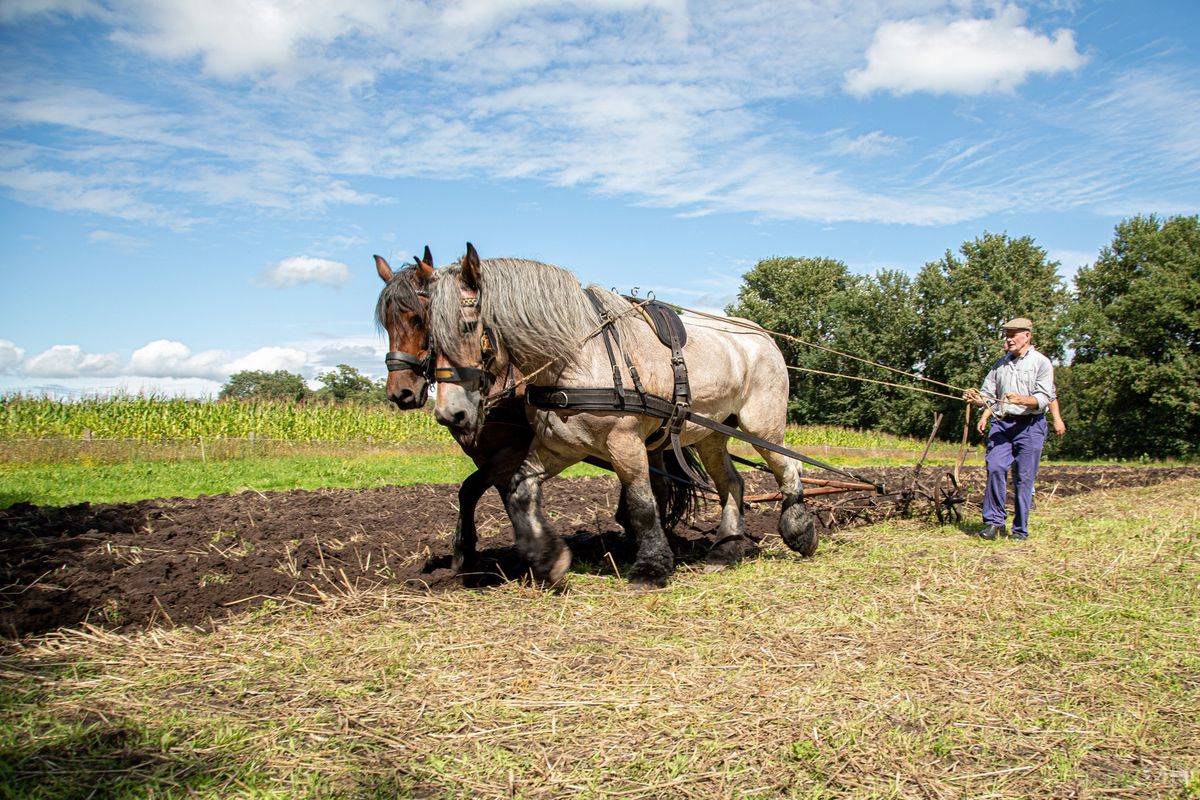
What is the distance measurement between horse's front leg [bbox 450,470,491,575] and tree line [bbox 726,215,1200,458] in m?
22.0

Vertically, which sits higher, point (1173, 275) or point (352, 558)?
point (1173, 275)

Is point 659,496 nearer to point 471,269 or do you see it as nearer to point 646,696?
point 471,269

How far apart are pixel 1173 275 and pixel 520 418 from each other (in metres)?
34.9

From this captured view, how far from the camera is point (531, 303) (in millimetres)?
4781

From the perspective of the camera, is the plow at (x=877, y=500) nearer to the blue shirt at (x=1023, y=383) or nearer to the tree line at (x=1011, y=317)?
the blue shirt at (x=1023, y=383)

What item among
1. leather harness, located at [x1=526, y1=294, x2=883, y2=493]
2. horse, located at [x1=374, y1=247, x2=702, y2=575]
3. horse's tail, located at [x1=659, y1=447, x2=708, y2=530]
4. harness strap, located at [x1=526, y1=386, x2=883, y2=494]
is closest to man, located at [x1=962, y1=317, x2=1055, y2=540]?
horse's tail, located at [x1=659, y1=447, x2=708, y2=530]

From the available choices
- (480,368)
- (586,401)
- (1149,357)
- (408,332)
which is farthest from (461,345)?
(1149,357)

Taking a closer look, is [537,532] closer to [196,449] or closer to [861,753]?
[861,753]

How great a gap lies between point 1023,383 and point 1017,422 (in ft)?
1.16

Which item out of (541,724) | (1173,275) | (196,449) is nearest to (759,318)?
(1173,275)

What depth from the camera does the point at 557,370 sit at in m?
4.94

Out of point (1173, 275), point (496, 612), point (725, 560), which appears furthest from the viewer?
point (1173, 275)

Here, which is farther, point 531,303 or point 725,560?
point 725,560

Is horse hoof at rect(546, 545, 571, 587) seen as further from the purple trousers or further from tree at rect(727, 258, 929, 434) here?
tree at rect(727, 258, 929, 434)
